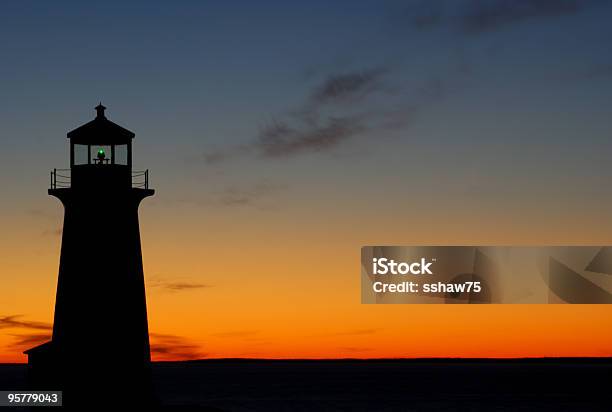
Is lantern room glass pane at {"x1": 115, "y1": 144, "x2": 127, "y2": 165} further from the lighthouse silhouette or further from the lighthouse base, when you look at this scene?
the lighthouse base

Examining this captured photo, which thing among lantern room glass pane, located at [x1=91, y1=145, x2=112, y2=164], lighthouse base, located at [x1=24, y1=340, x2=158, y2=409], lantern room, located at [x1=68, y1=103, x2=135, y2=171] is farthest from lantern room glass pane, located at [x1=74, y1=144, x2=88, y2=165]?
lighthouse base, located at [x1=24, y1=340, x2=158, y2=409]

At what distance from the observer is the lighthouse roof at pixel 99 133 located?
32.2m

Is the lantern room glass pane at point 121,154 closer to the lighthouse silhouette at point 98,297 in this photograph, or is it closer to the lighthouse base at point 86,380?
the lighthouse silhouette at point 98,297

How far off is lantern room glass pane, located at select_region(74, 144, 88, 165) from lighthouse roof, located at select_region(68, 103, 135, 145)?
177 millimetres

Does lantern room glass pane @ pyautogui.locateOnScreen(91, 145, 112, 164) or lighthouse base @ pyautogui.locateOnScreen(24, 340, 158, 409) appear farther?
lantern room glass pane @ pyautogui.locateOnScreen(91, 145, 112, 164)

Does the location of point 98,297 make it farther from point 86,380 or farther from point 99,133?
point 99,133

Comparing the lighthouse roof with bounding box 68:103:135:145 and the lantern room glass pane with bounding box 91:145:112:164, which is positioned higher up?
the lighthouse roof with bounding box 68:103:135:145

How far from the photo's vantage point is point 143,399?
31922mm

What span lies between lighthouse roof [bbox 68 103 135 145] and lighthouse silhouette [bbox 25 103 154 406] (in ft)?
0.49

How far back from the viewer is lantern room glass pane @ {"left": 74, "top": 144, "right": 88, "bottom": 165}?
105 ft

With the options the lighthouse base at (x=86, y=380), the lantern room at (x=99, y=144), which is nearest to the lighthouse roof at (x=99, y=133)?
the lantern room at (x=99, y=144)

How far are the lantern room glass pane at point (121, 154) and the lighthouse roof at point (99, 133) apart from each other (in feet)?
0.58

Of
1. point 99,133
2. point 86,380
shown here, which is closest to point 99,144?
point 99,133

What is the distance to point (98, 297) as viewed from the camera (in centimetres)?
3120
